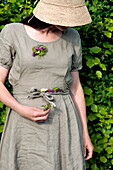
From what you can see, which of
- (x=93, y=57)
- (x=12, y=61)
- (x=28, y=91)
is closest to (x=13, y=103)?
(x=28, y=91)

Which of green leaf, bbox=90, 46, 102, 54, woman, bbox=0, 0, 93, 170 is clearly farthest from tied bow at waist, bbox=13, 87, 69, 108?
green leaf, bbox=90, 46, 102, 54

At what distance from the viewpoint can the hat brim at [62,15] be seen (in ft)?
6.72

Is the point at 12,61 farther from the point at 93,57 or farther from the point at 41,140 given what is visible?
the point at 93,57

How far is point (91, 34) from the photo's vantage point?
3148mm

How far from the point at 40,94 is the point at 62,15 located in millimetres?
499

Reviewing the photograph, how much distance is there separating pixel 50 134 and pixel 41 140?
0.07 meters

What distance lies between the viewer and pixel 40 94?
7.12 feet

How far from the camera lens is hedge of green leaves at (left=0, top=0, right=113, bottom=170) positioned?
308 centimetres

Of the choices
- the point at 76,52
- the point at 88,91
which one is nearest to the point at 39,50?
the point at 76,52

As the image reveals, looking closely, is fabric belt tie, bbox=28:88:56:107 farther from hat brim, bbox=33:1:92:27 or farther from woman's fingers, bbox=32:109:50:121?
hat brim, bbox=33:1:92:27

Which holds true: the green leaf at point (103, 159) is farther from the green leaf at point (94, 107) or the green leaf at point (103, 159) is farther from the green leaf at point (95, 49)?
the green leaf at point (95, 49)

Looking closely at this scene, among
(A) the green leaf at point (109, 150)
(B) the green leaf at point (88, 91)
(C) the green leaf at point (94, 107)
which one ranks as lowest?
(A) the green leaf at point (109, 150)

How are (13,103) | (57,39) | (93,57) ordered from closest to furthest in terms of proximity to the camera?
(13,103) < (57,39) < (93,57)

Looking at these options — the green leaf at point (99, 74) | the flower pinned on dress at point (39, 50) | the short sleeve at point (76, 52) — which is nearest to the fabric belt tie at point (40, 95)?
the flower pinned on dress at point (39, 50)
